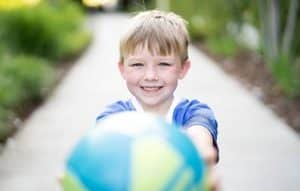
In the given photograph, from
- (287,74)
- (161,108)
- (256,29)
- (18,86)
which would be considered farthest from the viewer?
(256,29)

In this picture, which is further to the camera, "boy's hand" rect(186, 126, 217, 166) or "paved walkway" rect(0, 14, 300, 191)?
"paved walkway" rect(0, 14, 300, 191)

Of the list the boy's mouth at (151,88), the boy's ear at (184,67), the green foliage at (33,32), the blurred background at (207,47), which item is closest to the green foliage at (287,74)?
the blurred background at (207,47)

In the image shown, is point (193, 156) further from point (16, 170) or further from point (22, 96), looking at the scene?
point (22, 96)

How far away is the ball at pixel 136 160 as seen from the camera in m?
2.08

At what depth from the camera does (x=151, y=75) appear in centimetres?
288

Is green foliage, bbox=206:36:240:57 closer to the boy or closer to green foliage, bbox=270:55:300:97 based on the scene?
green foliage, bbox=270:55:300:97

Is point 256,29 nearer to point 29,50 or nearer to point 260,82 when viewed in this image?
point 260,82

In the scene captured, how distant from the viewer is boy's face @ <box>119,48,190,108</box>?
2.86 metres

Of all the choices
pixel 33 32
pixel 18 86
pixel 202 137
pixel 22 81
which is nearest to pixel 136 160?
pixel 202 137

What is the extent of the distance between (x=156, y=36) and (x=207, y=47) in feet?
65.5

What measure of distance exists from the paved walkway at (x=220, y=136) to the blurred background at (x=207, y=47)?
0.97 ft

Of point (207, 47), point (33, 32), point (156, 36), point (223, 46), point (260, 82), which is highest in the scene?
point (156, 36)

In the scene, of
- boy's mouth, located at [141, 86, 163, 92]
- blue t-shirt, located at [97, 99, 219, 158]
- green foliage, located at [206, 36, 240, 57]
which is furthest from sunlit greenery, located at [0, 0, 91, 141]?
boy's mouth, located at [141, 86, 163, 92]

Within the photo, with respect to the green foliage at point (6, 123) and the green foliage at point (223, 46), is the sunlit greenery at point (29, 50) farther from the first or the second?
the green foliage at point (223, 46)
